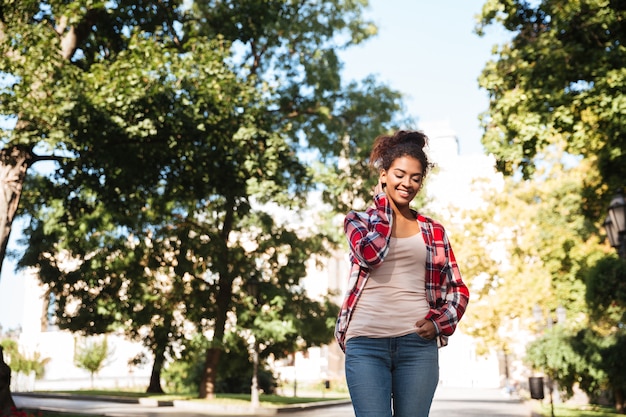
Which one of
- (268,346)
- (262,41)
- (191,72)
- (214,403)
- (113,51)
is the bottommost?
(214,403)

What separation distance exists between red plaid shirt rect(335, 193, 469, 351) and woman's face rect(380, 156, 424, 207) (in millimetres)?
61

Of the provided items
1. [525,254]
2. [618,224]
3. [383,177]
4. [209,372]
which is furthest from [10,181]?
[525,254]

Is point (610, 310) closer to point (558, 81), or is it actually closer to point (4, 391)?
point (558, 81)

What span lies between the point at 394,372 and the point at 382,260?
49 cm

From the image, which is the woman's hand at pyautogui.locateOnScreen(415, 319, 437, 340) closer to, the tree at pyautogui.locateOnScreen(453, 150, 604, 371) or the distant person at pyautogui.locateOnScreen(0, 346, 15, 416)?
the distant person at pyautogui.locateOnScreen(0, 346, 15, 416)

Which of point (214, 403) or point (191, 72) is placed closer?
point (191, 72)

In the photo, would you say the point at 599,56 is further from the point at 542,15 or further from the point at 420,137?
the point at 420,137

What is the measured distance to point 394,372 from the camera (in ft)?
9.47

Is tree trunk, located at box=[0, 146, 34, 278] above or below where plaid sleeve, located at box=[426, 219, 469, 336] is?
above

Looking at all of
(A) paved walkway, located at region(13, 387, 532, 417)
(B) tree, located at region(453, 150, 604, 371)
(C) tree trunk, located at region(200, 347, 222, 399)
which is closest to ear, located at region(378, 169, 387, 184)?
(A) paved walkway, located at region(13, 387, 532, 417)

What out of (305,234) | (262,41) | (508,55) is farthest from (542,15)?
(305,234)

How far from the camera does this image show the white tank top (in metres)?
2.90

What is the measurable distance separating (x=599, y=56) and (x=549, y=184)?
50.1ft

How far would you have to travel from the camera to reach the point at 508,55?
1434cm
